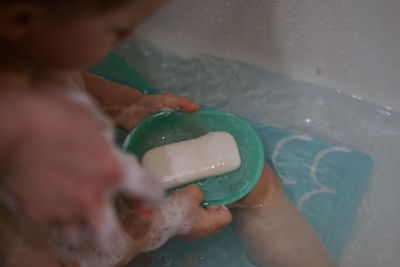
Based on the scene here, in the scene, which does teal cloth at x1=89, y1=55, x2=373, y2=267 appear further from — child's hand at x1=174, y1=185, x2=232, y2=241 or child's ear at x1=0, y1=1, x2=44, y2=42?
child's ear at x1=0, y1=1, x2=44, y2=42

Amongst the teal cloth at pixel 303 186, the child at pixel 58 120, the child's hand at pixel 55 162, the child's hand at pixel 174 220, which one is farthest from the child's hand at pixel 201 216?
the child's hand at pixel 55 162

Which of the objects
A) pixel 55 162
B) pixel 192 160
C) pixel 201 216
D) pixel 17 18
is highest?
pixel 17 18

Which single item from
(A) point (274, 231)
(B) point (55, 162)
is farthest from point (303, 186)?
(B) point (55, 162)

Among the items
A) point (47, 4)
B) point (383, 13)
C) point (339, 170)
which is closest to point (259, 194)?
point (339, 170)

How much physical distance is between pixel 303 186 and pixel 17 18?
848 mm

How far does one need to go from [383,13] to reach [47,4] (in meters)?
0.89

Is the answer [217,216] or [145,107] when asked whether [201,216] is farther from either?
[145,107]

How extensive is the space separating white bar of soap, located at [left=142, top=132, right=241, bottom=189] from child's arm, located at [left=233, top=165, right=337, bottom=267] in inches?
5.7

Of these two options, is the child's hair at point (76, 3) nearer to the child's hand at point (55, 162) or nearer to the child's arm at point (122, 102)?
the child's hand at point (55, 162)

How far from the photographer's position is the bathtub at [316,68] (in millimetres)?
1098

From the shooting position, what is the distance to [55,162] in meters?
0.43

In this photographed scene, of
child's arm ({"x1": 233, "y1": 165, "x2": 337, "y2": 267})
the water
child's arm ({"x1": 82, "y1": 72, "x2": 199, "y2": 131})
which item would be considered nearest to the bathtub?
the water

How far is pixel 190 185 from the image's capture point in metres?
0.87

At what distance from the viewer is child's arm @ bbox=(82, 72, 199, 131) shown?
3.20 feet
